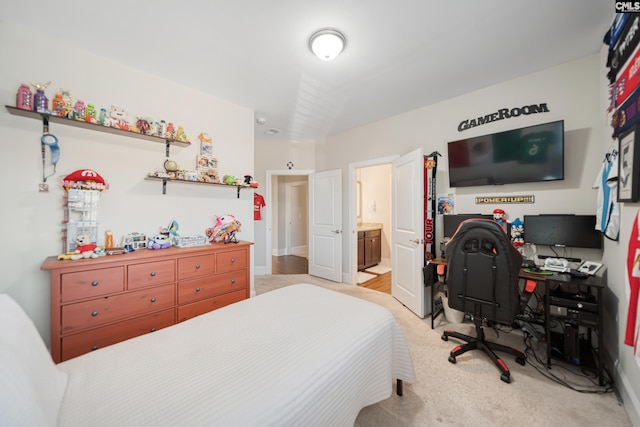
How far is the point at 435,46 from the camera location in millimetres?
2055

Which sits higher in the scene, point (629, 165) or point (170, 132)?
point (170, 132)

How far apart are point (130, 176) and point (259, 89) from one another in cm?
170

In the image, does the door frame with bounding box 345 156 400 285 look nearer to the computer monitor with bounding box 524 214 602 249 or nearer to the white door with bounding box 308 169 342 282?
the white door with bounding box 308 169 342 282

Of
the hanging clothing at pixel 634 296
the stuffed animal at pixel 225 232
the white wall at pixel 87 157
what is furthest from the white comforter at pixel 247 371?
the white wall at pixel 87 157

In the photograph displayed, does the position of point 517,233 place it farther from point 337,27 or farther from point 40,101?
point 40,101

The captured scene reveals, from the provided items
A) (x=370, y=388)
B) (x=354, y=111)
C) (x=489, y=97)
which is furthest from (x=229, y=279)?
(x=489, y=97)

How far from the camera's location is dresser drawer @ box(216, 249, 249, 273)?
8.19 feet

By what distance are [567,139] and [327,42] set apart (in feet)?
8.28

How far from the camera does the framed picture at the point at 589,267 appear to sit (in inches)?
75.2

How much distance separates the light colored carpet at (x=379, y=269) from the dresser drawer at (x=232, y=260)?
118 inches

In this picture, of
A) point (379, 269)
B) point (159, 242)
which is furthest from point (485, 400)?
point (379, 269)

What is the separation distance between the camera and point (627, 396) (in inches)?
59.4

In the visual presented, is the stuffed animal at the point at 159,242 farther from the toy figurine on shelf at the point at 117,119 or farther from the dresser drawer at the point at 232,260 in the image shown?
the toy figurine on shelf at the point at 117,119

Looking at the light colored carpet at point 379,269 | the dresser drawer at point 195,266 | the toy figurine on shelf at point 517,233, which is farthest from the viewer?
the light colored carpet at point 379,269
